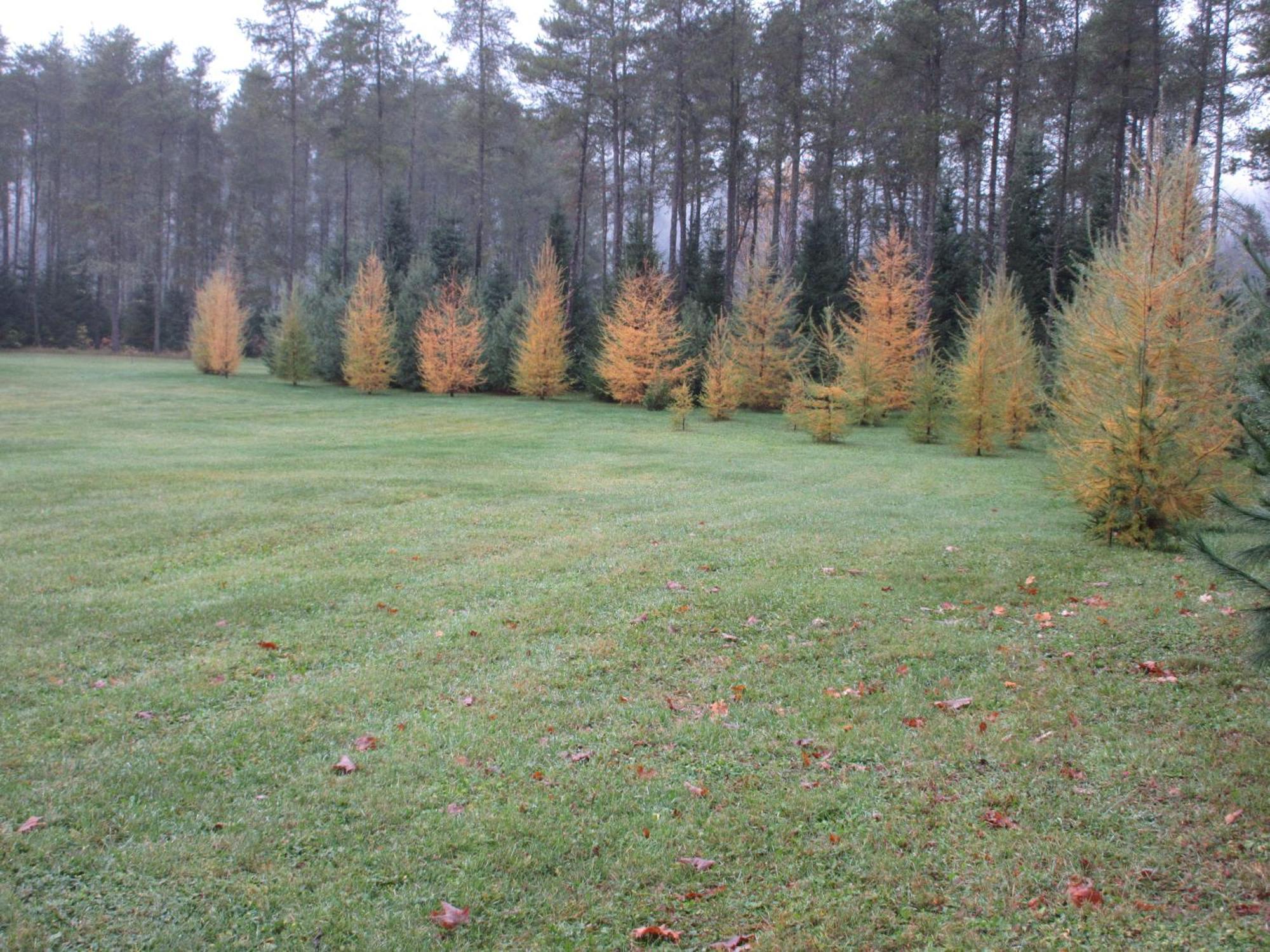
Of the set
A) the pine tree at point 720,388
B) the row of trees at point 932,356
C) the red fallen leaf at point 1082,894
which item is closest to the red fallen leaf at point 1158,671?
the row of trees at point 932,356

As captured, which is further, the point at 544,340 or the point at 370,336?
the point at 370,336

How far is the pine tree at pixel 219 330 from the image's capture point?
Result: 35.8 m

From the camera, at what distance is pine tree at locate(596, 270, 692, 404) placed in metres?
28.8

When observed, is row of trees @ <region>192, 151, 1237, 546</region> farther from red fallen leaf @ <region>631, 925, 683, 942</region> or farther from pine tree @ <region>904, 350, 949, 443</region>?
red fallen leaf @ <region>631, 925, 683, 942</region>

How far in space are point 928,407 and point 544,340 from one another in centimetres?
1471

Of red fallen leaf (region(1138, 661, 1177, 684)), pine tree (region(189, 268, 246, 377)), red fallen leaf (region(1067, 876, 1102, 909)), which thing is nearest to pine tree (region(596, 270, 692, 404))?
pine tree (region(189, 268, 246, 377))

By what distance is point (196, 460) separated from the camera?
14734mm

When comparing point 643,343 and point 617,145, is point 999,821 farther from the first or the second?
point 617,145

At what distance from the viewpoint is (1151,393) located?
29.9ft

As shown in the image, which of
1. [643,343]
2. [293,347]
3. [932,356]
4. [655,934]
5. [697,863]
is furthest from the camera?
[293,347]

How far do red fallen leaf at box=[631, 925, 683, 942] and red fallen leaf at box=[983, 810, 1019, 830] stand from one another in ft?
5.11

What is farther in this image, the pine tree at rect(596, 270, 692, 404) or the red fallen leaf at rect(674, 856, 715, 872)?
the pine tree at rect(596, 270, 692, 404)

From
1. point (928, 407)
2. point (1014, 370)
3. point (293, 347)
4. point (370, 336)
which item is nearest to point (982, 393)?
point (1014, 370)

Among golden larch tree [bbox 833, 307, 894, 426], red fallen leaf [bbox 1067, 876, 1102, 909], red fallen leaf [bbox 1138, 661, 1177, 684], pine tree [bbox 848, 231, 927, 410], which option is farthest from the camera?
pine tree [bbox 848, 231, 927, 410]
